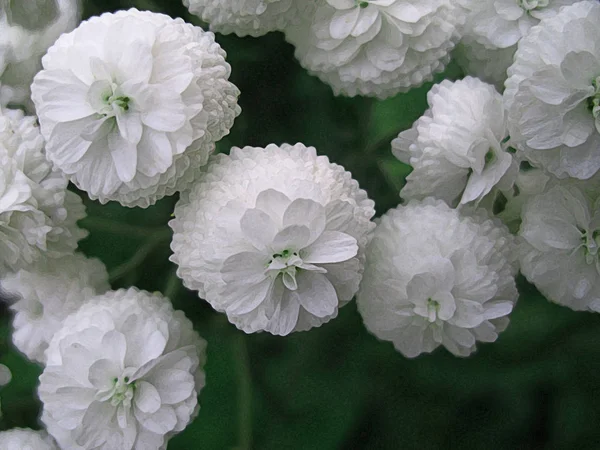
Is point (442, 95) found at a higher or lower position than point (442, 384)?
higher

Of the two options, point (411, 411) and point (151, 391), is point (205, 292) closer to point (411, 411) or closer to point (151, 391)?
point (151, 391)

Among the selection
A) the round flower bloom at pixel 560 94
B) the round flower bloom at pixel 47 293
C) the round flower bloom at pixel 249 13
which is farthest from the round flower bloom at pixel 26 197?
the round flower bloom at pixel 560 94

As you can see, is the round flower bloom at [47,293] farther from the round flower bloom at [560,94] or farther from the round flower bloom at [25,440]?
the round flower bloom at [560,94]

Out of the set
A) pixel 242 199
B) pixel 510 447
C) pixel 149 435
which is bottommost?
pixel 510 447

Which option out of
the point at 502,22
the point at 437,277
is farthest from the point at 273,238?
the point at 502,22

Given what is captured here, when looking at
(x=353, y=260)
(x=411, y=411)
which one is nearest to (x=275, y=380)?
(x=411, y=411)

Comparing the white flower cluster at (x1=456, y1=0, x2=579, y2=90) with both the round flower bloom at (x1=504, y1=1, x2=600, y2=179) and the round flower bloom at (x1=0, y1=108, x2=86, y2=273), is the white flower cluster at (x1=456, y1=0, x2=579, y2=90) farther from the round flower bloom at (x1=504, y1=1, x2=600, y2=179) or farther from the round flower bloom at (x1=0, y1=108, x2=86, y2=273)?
the round flower bloom at (x1=0, y1=108, x2=86, y2=273)
